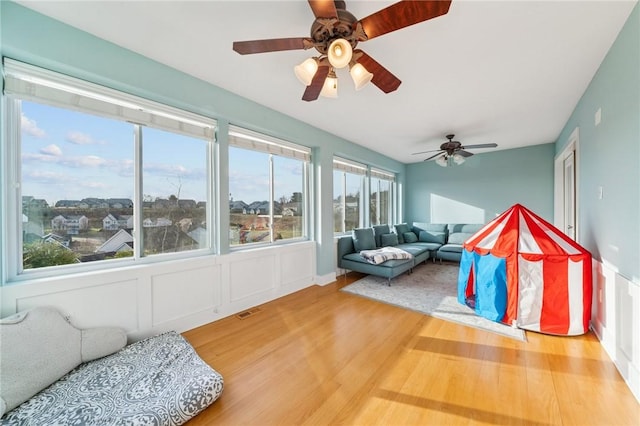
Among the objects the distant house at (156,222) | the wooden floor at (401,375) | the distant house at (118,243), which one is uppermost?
the distant house at (156,222)

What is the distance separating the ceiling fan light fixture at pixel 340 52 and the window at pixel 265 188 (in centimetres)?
198

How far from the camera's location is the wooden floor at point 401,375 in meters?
1.55

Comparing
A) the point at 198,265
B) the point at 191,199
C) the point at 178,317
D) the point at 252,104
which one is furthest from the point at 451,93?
the point at 178,317

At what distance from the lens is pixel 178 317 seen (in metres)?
2.56

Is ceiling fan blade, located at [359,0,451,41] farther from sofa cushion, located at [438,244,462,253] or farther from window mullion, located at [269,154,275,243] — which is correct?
sofa cushion, located at [438,244,462,253]

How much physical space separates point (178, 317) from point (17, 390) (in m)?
1.12

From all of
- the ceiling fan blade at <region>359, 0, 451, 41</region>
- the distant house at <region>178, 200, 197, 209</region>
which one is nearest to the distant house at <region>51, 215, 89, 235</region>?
the distant house at <region>178, 200, 197, 209</region>

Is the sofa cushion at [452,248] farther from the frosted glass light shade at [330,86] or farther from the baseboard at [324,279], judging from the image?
the frosted glass light shade at [330,86]

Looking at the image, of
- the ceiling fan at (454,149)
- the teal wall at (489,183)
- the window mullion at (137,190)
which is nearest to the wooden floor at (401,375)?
the window mullion at (137,190)

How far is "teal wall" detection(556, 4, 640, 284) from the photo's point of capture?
1744 millimetres

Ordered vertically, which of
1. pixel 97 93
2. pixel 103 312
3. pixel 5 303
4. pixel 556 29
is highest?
pixel 556 29

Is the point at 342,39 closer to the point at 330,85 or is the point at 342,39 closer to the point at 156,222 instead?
the point at 330,85

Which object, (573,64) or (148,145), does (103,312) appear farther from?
(573,64)

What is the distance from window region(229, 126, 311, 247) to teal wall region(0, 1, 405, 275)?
0.18 metres
